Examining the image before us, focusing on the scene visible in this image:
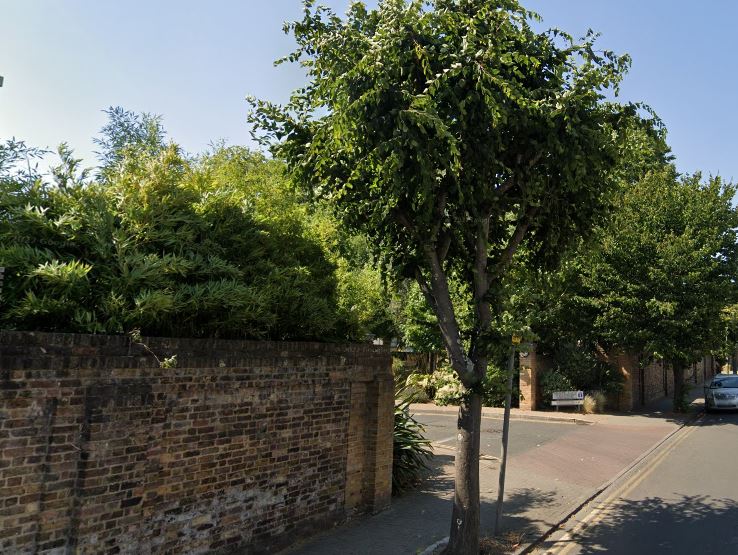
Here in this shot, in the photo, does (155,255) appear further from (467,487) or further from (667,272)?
(667,272)

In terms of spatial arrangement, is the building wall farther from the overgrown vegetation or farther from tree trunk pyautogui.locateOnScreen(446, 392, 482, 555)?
the overgrown vegetation

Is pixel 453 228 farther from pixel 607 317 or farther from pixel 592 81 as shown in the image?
pixel 607 317

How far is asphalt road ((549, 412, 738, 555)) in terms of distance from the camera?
7.45m

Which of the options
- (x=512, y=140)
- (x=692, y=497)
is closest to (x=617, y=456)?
(x=692, y=497)

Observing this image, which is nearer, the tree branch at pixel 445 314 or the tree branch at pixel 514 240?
the tree branch at pixel 445 314

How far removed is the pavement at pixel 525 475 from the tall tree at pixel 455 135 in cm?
127

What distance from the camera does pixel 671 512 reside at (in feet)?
29.5

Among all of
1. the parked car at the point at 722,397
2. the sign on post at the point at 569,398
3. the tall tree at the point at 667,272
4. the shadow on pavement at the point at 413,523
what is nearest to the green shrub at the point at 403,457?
the shadow on pavement at the point at 413,523

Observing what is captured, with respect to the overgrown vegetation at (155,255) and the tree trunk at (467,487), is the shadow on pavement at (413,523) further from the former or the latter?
the overgrown vegetation at (155,255)

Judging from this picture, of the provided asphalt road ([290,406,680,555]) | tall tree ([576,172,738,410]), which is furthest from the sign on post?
tall tree ([576,172,738,410])

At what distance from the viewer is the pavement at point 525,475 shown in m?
7.29

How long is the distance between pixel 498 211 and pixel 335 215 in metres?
2.22

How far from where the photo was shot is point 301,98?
23.8 feet

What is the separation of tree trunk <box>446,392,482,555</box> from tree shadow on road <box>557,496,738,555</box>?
1830 millimetres
